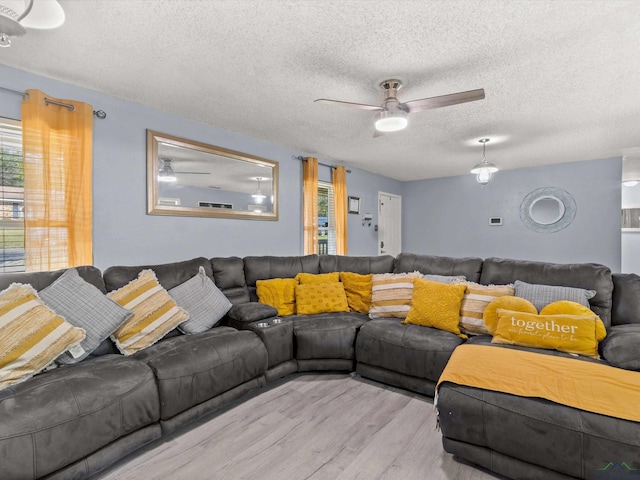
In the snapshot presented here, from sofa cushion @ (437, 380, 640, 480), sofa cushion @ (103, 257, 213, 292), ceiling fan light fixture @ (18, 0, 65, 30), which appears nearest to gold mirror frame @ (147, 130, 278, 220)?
sofa cushion @ (103, 257, 213, 292)

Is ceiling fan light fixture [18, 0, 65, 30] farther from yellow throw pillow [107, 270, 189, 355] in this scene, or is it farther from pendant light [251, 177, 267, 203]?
pendant light [251, 177, 267, 203]

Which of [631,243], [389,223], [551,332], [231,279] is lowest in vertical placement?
[551,332]

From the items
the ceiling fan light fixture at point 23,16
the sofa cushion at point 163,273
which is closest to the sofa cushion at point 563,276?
the sofa cushion at point 163,273

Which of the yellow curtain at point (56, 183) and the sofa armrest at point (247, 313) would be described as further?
the sofa armrest at point (247, 313)

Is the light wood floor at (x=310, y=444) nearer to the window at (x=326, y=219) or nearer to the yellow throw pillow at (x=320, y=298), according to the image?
the yellow throw pillow at (x=320, y=298)

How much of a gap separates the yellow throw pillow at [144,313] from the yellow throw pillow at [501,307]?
91.1 inches

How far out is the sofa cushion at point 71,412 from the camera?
1373mm

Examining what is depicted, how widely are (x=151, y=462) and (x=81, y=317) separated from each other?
98 centimetres

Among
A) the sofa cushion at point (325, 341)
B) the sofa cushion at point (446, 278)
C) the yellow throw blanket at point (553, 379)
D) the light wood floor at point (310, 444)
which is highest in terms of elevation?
the sofa cushion at point (446, 278)

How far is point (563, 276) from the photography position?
8.24 feet

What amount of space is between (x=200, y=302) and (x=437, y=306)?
1.99 m

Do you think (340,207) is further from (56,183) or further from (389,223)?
(56,183)

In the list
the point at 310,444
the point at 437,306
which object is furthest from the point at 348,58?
the point at 310,444

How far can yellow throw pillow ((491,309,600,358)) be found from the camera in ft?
6.62
